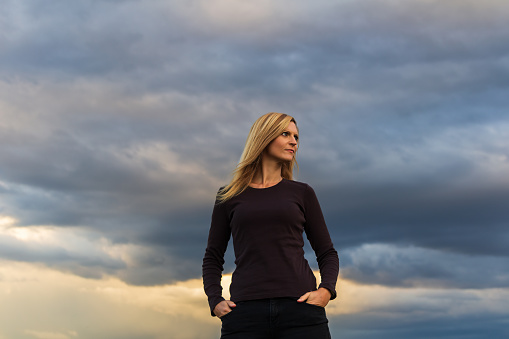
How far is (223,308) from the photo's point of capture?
797 centimetres

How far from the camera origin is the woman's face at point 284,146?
854 centimetres

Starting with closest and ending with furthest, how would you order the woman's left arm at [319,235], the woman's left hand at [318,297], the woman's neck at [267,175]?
the woman's left hand at [318,297] < the woman's left arm at [319,235] < the woman's neck at [267,175]

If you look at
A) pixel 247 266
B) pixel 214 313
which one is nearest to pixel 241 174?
pixel 247 266

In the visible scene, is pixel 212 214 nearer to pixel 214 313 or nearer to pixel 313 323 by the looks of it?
pixel 214 313

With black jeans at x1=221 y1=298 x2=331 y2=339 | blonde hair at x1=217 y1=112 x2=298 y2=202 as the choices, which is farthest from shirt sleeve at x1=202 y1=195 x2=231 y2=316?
black jeans at x1=221 y1=298 x2=331 y2=339

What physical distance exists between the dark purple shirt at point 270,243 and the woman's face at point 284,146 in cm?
35

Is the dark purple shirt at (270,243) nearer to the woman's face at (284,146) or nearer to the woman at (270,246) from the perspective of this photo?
the woman at (270,246)

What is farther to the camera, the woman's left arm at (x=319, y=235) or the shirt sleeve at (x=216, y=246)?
the shirt sleeve at (x=216, y=246)

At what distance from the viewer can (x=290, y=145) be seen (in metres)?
8.59

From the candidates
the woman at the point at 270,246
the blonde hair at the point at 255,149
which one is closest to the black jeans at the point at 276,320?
the woman at the point at 270,246

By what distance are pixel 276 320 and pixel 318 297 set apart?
585 millimetres

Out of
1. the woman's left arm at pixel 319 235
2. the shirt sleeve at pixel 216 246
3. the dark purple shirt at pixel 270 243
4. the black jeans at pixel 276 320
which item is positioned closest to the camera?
the black jeans at pixel 276 320

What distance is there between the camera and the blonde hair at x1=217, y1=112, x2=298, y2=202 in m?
8.52

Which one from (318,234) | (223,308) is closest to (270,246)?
(318,234)
